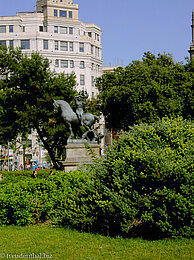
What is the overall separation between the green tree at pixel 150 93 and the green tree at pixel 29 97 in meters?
5.53

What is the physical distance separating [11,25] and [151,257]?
67.8 meters

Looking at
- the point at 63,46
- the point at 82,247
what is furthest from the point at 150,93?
the point at 63,46

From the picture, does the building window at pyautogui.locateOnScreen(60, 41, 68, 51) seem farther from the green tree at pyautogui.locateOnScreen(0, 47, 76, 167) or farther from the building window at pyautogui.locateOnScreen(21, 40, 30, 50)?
the green tree at pyautogui.locateOnScreen(0, 47, 76, 167)

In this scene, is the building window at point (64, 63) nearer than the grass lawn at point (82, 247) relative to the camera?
No

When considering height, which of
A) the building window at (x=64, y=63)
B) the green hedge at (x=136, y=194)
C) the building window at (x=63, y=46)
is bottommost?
the green hedge at (x=136, y=194)

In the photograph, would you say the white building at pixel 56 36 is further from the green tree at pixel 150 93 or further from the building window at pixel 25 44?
the green tree at pixel 150 93

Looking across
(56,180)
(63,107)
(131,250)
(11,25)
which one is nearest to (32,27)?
(11,25)

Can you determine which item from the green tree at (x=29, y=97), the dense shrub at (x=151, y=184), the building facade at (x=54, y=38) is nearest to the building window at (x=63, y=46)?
the building facade at (x=54, y=38)

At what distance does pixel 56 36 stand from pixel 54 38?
527mm

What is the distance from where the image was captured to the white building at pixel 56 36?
69.9m

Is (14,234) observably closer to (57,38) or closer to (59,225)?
(59,225)

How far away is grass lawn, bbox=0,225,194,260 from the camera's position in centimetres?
760

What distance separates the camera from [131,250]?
25.9 feet

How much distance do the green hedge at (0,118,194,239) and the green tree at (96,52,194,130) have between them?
77.6 ft
